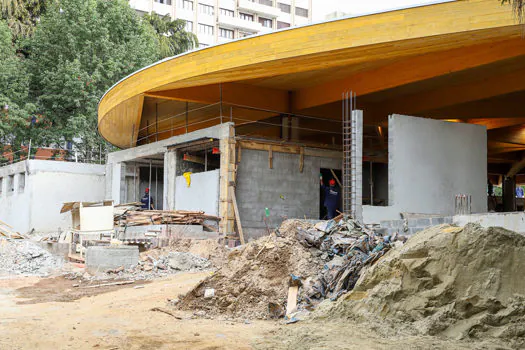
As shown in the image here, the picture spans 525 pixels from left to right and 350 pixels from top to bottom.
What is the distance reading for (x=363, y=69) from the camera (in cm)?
2134

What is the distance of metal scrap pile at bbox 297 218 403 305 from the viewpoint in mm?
10867

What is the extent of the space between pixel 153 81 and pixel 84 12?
18514 millimetres

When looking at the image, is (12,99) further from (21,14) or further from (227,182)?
(227,182)

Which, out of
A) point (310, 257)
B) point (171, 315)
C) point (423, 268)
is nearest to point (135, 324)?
point (171, 315)

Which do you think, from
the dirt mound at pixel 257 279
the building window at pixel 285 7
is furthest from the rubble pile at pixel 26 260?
the building window at pixel 285 7

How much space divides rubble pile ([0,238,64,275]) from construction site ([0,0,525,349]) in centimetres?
9

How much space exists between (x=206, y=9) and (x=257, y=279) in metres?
68.5

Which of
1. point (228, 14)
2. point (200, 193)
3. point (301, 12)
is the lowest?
point (200, 193)

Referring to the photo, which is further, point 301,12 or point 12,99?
point 301,12

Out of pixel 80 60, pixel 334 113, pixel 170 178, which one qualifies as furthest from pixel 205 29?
pixel 170 178

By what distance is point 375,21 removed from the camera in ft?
53.9

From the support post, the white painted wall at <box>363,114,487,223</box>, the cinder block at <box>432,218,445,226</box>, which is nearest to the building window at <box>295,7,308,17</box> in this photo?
the support post

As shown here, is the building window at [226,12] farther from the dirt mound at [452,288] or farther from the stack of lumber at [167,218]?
the dirt mound at [452,288]

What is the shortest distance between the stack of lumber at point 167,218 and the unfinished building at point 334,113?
76cm
